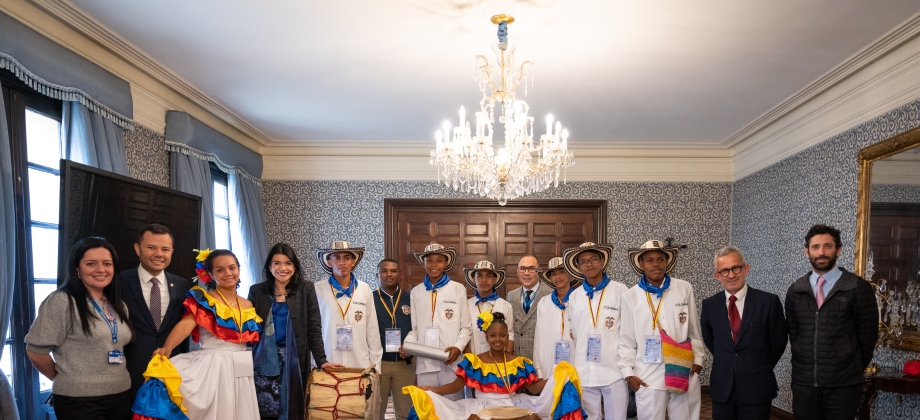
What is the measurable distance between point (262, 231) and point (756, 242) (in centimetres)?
583

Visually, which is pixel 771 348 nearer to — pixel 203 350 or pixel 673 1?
pixel 673 1

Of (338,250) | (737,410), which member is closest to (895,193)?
(737,410)

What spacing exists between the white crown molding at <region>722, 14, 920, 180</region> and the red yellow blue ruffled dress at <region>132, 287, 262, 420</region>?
183 inches

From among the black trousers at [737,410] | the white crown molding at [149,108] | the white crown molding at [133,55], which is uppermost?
the white crown molding at [133,55]

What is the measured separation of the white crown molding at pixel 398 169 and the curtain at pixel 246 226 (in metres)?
0.82

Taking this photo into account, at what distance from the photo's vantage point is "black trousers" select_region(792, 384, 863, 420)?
3709 millimetres

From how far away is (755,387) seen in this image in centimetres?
388

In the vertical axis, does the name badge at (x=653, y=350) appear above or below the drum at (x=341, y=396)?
above

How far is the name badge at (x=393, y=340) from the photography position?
16.5ft

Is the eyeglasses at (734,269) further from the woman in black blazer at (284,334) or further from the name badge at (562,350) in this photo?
the woman in black blazer at (284,334)

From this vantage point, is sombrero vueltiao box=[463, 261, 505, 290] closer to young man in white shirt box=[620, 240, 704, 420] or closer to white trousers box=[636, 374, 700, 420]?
young man in white shirt box=[620, 240, 704, 420]

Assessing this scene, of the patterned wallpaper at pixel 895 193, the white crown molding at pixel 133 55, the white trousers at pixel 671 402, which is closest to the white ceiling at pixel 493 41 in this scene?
the white crown molding at pixel 133 55

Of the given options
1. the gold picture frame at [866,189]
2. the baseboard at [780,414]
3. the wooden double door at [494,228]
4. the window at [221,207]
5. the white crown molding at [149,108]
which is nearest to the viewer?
the gold picture frame at [866,189]

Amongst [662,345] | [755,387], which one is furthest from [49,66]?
[755,387]
